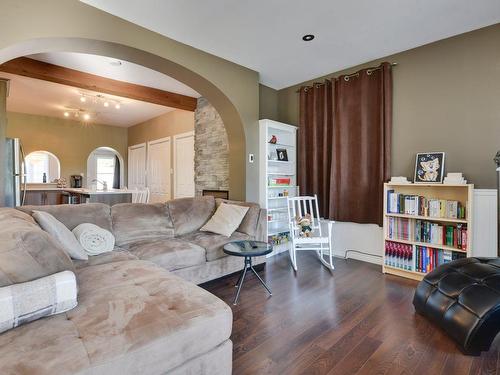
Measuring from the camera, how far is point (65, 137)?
23.4 ft

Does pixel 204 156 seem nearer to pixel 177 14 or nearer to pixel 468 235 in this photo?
pixel 177 14

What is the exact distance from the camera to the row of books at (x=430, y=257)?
295cm

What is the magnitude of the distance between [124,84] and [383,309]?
474cm

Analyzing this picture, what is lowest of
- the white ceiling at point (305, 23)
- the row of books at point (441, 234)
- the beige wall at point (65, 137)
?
the row of books at point (441, 234)

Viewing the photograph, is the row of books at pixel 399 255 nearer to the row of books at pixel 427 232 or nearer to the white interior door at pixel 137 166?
the row of books at pixel 427 232

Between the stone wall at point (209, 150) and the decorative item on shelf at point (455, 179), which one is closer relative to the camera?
the decorative item on shelf at point (455, 179)

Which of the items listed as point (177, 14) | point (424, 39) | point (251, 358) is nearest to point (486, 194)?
point (424, 39)

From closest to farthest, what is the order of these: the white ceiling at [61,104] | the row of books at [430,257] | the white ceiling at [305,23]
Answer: the white ceiling at [305,23] → the row of books at [430,257] → the white ceiling at [61,104]

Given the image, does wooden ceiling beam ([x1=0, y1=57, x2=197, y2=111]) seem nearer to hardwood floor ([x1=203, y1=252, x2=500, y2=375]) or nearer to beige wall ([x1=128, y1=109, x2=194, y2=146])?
beige wall ([x1=128, y1=109, x2=194, y2=146])

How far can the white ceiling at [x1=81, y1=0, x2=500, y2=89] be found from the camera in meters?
2.49

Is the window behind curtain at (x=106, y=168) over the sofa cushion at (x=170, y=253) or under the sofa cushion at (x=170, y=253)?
over

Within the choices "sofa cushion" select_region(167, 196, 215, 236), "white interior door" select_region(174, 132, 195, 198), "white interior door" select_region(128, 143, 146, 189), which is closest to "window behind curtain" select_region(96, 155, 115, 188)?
"white interior door" select_region(128, 143, 146, 189)

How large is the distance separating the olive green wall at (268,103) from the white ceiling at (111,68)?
1.32 metres

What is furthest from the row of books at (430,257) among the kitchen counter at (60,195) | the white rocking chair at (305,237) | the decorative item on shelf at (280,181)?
the kitchen counter at (60,195)
